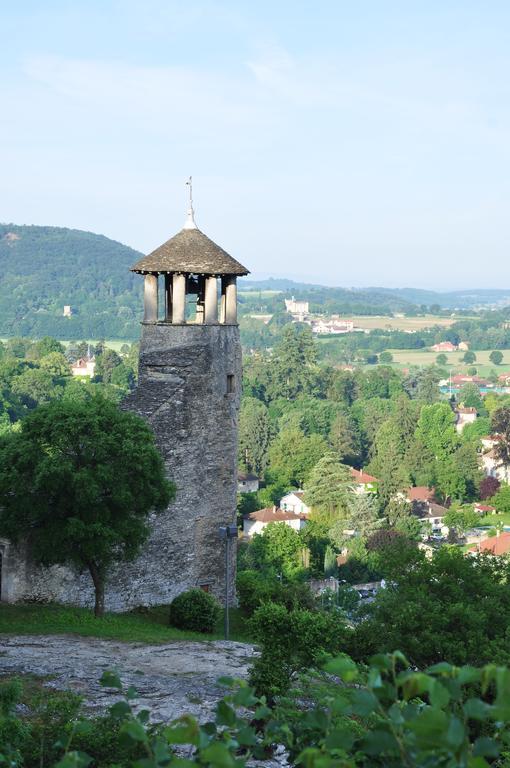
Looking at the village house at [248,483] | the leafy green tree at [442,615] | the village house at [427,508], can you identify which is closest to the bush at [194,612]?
the leafy green tree at [442,615]

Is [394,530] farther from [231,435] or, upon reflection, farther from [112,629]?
[112,629]

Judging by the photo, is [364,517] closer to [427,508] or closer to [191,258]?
[427,508]

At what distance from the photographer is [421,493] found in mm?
78000

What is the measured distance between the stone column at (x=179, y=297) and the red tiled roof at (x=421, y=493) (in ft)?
173

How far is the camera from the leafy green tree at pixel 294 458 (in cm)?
7881

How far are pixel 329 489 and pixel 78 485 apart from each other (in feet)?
157

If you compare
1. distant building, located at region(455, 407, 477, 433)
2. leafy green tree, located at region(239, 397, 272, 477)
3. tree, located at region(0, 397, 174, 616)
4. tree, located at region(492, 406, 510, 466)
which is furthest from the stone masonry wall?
distant building, located at region(455, 407, 477, 433)

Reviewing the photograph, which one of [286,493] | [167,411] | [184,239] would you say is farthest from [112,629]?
[286,493]

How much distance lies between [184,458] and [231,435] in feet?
5.11

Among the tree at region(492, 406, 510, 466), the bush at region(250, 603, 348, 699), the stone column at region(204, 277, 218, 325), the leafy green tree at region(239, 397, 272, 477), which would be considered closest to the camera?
the bush at region(250, 603, 348, 699)

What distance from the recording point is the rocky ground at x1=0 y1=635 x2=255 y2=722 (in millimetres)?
15555

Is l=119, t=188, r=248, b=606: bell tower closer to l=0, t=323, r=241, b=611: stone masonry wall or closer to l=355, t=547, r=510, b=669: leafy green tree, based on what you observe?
l=0, t=323, r=241, b=611: stone masonry wall

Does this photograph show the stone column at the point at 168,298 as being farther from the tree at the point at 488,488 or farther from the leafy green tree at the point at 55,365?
the leafy green tree at the point at 55,365

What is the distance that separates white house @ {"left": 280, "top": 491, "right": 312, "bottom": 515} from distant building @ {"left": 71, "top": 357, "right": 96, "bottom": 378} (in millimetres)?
56449
